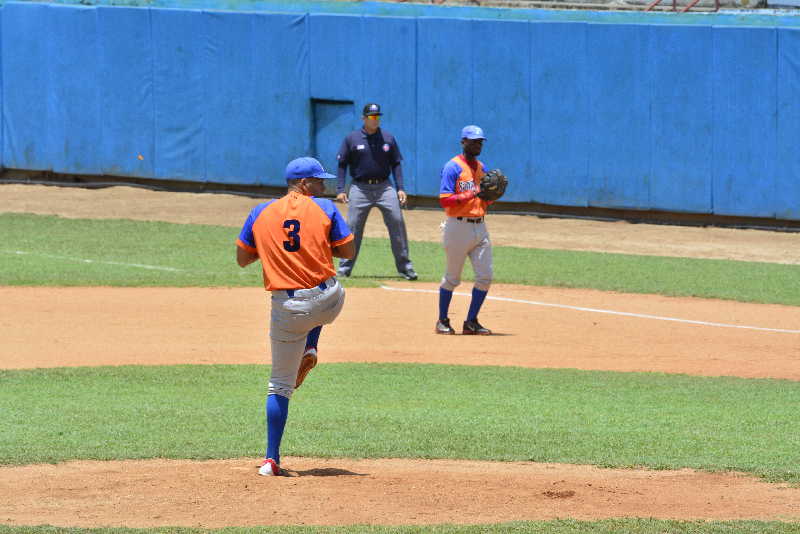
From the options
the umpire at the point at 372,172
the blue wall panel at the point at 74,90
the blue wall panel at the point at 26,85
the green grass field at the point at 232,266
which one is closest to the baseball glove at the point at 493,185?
the umpire at the point at 372,172

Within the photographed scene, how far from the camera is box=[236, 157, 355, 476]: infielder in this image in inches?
305

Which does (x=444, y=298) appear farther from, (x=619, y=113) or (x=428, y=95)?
(x=428, y=95)

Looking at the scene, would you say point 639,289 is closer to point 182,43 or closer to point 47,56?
point 182,43

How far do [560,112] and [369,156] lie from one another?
25.3 ft

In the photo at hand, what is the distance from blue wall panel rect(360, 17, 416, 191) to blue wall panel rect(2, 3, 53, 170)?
6970 millimetres

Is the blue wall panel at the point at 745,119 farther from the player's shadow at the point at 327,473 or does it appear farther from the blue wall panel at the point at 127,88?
the player's shadow at the point at 327,473

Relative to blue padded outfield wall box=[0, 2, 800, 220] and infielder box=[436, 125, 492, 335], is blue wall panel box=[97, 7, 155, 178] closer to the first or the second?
blue padded outfield wall box=[0, 2, 800, 220]

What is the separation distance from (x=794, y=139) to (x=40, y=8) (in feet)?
49.7

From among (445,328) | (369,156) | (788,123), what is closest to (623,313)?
(445,328)

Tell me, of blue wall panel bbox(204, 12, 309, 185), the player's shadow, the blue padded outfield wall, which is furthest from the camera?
blue wall panel bbox(204, 12, 309, 185)

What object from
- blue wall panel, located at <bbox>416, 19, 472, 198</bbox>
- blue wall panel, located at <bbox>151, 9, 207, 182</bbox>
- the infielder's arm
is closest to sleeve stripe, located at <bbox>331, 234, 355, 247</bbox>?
the infielder's arm

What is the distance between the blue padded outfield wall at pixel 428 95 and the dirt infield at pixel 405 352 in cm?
93

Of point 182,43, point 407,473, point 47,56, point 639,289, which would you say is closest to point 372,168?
point 639,289

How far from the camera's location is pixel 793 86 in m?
21.7
